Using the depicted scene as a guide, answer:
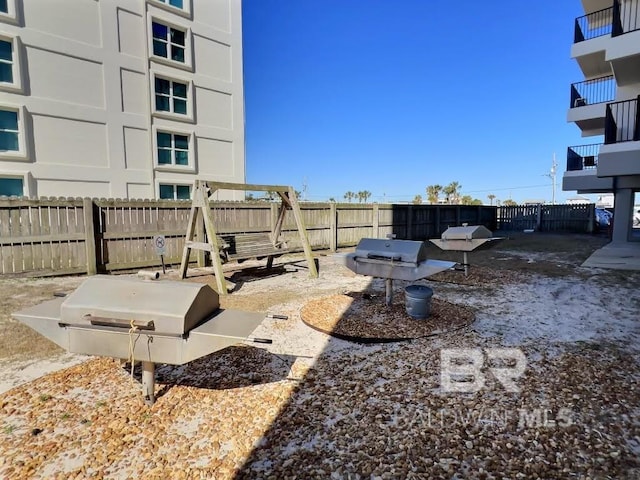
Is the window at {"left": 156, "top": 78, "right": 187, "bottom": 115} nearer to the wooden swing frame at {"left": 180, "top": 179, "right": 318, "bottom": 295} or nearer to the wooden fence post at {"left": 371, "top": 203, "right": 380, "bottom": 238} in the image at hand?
the wooden fence post at {"left": 371, "top": 203, "right": 380, "bottom": 238}

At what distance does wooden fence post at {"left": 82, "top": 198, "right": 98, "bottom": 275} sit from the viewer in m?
7.21

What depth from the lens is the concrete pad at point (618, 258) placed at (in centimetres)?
816

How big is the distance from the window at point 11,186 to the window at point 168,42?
24.6 ft

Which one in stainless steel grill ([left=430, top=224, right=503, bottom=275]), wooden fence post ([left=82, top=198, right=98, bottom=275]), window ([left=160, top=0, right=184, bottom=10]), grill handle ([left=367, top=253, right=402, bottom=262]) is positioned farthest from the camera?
window ([left=160, top=0, right=184, bottom=10])

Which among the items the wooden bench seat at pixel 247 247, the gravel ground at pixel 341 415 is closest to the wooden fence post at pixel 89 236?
the wooden bench seat at pixel 247 247

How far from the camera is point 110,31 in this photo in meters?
13.9

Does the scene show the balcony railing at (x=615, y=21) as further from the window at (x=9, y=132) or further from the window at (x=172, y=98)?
the window at (x=9, y=132)

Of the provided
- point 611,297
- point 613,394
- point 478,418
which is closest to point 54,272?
point 478,418

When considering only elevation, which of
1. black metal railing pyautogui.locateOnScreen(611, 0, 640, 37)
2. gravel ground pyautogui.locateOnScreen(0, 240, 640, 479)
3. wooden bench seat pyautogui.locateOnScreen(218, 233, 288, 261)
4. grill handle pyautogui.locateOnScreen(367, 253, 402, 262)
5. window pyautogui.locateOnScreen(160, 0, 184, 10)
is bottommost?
gravel ground pyautogui.locateOnScreen(0, 240, 640, 479)

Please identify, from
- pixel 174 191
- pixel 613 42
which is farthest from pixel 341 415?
pixel 174 191

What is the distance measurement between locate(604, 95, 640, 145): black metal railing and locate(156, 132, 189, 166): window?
16.0 m

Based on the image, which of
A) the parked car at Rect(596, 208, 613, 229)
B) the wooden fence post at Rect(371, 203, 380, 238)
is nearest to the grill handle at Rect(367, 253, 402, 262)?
the wooden fence post at Rect(371, 203, 380, 238)

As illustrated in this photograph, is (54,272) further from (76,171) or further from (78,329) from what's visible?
(76,171)

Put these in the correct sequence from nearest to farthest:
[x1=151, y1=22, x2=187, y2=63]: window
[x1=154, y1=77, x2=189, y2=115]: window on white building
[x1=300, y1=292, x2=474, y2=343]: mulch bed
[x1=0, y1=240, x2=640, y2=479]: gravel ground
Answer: [x1=0, y1=240, x2=640, y2=479]: gravel ground → [x1=300, y1=292, x2=474, y2=343]: mulch bed → [x1=151, y1=22, x2=187, y2=63]: window → [x1=154, y1=77, x2=189, y2=115]: window on white building
